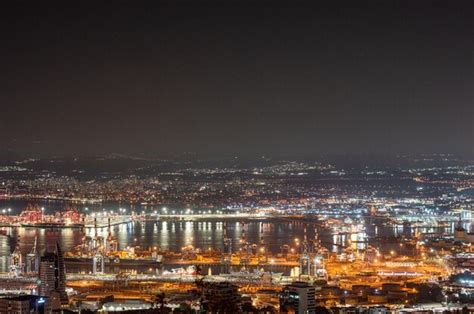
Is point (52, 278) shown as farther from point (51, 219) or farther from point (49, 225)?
point (51, 219)

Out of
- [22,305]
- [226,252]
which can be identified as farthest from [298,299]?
[226,252]

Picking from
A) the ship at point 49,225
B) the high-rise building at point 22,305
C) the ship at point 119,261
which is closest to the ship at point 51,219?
the ship at point 49,225

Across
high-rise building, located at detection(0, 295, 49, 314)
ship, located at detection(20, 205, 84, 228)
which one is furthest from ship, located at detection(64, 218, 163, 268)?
high-rise building, located at detection(0, 295, 49, 314)

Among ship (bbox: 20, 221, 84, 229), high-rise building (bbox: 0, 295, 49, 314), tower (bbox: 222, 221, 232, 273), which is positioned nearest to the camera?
high-rise building (bbox: 0, 295, 49, 314)

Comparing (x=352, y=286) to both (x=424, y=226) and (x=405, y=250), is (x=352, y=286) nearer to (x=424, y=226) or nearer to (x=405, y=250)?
(x=405, y=250)

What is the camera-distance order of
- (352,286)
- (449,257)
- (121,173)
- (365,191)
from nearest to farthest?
(352,286)
(449,257)
(365,191)
(121,173)

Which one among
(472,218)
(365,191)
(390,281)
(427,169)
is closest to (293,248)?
(390,281)

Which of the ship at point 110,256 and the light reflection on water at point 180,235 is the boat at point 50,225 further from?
the ship at point 110,256

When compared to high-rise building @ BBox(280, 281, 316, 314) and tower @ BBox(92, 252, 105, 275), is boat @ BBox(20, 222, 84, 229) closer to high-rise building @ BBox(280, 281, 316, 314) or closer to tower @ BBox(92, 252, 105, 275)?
tower @ BBox(92, 252, 105, 275)
